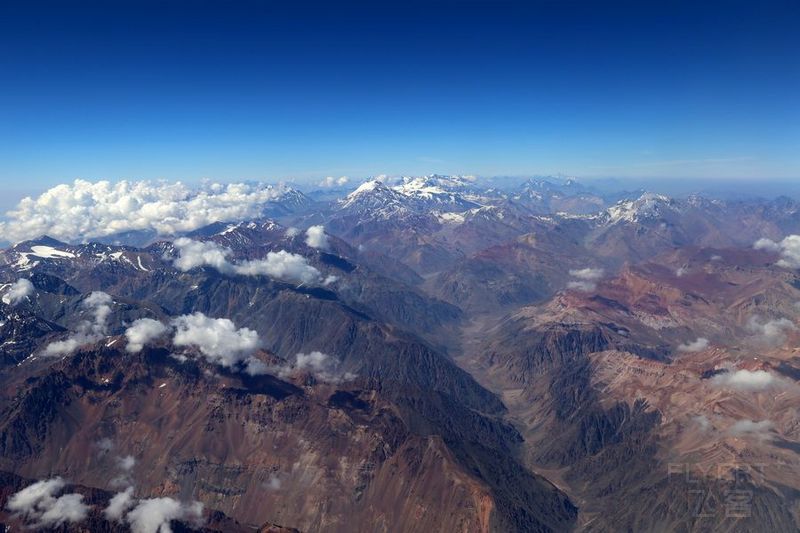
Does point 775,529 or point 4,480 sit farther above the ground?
point 4,480

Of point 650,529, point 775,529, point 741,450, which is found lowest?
point 650,529

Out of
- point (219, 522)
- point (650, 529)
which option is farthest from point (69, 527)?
point (650, 529)

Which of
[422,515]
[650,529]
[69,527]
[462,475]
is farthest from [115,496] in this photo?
[650,529]

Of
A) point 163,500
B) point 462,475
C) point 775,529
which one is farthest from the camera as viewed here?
point 462,475

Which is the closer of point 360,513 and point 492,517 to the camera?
point 492,517

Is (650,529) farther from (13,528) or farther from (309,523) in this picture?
(13,528)

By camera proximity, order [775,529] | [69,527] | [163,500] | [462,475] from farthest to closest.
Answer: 1. [462,475]
2. [775,529]
3. [163,500]
4. [69,527]

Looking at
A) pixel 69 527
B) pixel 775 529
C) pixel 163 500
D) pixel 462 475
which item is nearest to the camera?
pixel 69 527

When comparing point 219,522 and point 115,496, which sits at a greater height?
point 115,496

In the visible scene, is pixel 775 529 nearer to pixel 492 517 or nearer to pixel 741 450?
pixel 741 450
